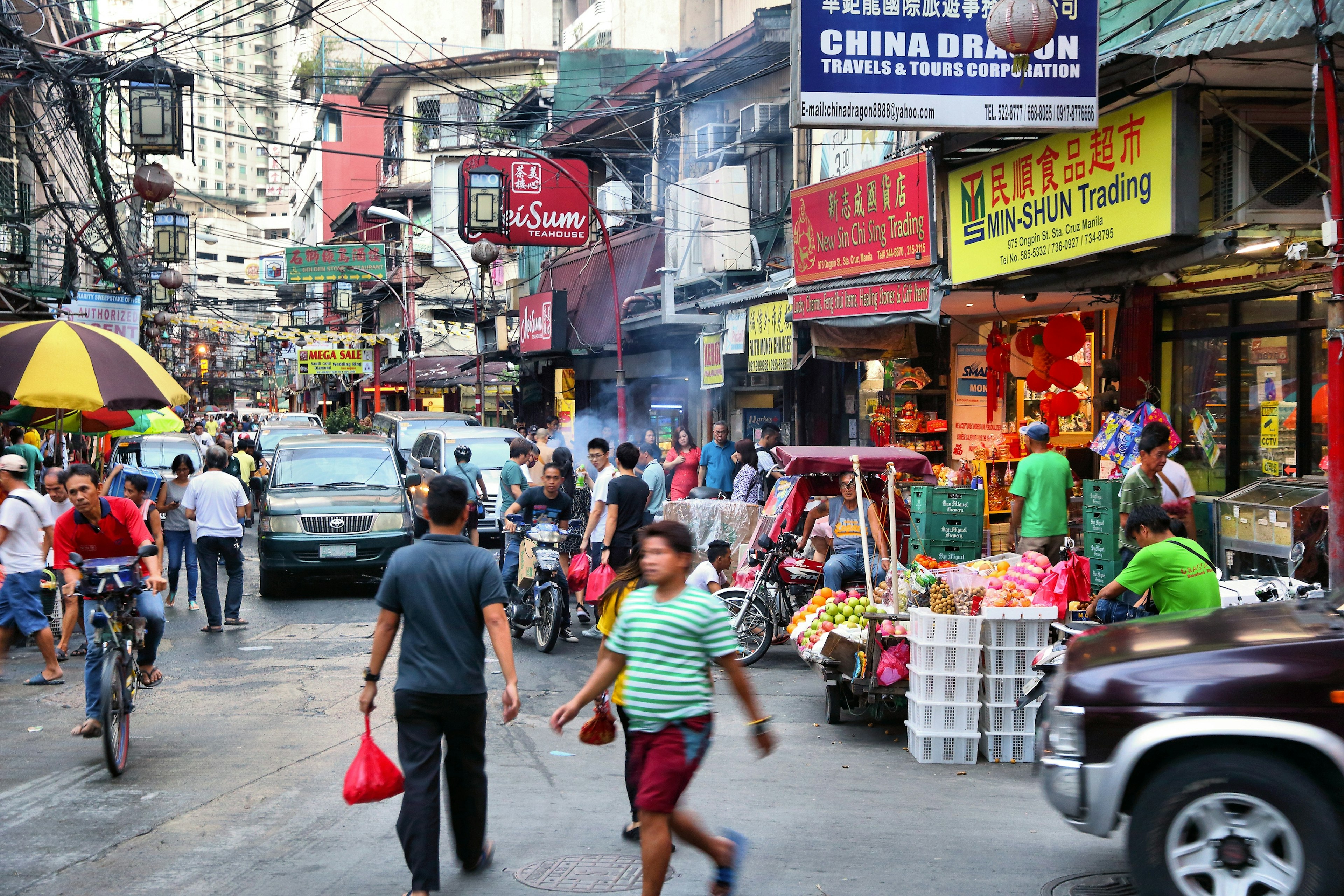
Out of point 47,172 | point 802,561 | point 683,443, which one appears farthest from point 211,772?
point 47,172

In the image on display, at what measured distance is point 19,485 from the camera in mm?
9445

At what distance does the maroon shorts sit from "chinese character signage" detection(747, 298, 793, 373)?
40.5 feet

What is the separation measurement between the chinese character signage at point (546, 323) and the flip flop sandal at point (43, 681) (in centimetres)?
1897

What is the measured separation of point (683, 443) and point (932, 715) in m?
10.8

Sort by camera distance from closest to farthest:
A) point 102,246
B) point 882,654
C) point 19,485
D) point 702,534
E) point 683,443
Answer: point 882,654 → point 19,485 → point 702,534 → point 683,443 → point 102,246

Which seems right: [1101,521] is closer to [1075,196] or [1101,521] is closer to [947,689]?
[1075,196]

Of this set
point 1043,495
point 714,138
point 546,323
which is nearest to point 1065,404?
point 1043,495

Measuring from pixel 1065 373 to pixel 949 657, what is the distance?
226 inches

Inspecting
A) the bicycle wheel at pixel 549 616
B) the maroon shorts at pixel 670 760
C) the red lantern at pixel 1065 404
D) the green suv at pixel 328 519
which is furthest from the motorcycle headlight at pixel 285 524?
the maroon shorts at pixel 670 760

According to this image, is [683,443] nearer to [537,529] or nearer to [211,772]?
[537,529]

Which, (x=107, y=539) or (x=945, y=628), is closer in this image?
(x=945, y=628)

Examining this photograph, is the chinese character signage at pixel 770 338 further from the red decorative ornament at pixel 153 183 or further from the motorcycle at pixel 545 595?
the red decorative ornament at pixel 153 183

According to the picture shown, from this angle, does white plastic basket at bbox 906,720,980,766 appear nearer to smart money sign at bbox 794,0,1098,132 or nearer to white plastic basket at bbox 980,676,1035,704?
white plastic basket at bbox 980,676,1035,704

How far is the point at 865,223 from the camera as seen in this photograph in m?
14.8
